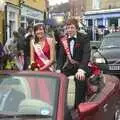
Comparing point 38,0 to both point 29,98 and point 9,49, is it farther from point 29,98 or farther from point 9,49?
point 29,98

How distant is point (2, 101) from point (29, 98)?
0.93 ft

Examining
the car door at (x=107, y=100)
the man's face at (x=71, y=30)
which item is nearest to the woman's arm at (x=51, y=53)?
the man's face at (x=71, y=30)

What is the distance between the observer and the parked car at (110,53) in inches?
527

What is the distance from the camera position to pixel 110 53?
1440cm

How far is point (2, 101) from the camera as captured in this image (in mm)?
5238

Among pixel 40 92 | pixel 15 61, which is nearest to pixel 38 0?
pixel 15 61

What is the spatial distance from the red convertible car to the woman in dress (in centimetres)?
173

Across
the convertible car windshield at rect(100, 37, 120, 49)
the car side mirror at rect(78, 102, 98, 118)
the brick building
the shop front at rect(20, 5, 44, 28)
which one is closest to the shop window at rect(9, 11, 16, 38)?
the shop front at rect(20, 5, 44, 28)

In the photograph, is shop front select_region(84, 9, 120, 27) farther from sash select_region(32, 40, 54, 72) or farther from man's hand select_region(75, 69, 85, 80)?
man's hand select_region(75, 69, 85, 80)

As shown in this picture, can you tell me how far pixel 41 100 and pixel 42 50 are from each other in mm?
2480

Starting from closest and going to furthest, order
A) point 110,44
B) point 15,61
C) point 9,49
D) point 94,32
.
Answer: point 15,61 < point 9,49 < point 110,44 < point 94,32

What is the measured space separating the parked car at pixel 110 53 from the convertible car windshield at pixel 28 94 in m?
6.68

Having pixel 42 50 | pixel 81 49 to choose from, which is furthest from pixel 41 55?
pixel 81 49

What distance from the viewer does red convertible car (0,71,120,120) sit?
500 centimetres
